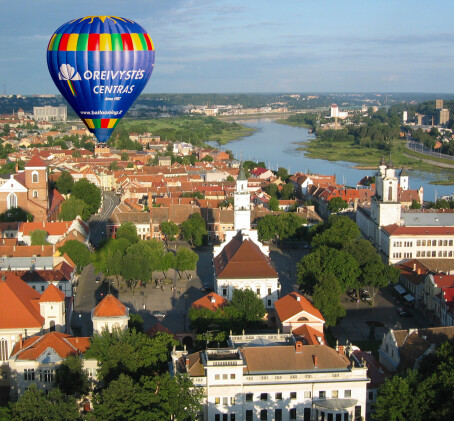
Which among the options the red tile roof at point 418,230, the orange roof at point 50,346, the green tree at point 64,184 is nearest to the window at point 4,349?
the orange roof at point 50,346

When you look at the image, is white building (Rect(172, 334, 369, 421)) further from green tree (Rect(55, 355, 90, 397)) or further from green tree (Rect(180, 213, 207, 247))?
green tree (Rect(180, 213, 207, 247))

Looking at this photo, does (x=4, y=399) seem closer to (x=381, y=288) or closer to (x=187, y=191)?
(x=381, y=288)

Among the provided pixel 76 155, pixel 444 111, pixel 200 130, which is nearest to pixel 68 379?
pixel 76 155

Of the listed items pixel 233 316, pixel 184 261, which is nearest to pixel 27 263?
pixel 184 261

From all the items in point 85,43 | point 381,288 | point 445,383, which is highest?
point 85,43

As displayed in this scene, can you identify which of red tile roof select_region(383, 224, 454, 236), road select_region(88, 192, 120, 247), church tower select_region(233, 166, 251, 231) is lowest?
road select_region(88, 192, 120, 247)

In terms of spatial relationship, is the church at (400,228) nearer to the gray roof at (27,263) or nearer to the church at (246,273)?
the church at (246,273)

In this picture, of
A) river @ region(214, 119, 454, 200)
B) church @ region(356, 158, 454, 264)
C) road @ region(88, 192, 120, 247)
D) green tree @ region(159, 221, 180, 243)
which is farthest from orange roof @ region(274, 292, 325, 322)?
river @ region(214, 119, 454, 200)
